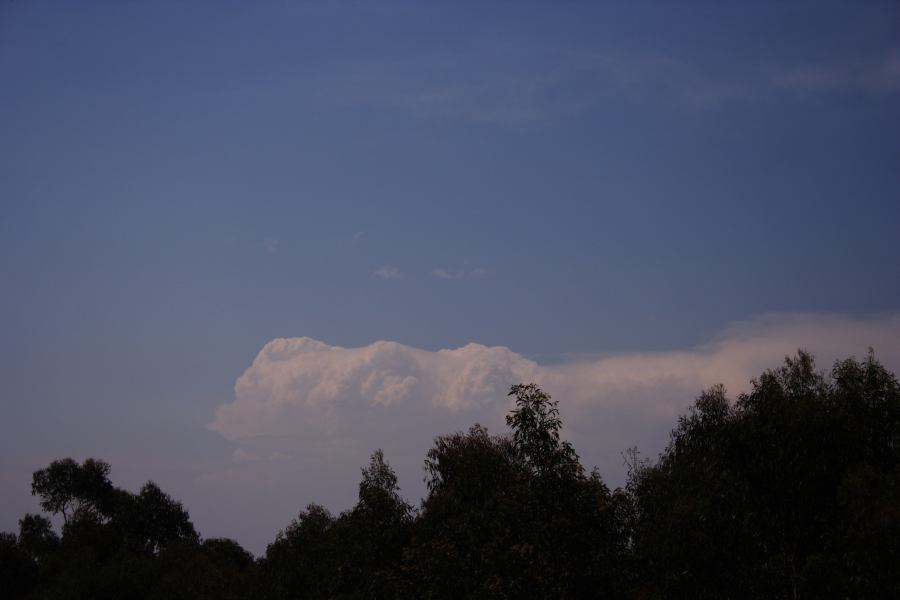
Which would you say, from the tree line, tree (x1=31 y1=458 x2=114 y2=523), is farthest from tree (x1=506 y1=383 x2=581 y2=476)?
tree (x1=31 y1=458 x2=114 y2=523)

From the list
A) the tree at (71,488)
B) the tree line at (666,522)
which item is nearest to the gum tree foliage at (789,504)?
the tree line at (666,522)

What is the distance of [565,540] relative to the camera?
28156 millimetres

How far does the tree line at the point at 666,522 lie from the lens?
94.7ft

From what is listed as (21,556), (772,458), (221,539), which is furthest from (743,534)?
(221,539)

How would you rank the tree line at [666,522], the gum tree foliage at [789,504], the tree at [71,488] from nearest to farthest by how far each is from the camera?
the tree line at [666,522]
the gum tree foliage at [789,504]
the tree at [71,488]

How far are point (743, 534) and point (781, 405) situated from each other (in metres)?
11.7

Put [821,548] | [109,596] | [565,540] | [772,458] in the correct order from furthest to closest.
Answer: [109,596] → [772,458] → [821,548] → [565,540]

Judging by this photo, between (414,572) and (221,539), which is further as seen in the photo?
(221,539)

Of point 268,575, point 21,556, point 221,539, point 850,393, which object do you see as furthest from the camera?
point 221,539

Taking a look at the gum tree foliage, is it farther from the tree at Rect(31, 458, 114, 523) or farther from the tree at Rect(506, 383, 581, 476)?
the tree at Rect(31, 458, 114, 523)

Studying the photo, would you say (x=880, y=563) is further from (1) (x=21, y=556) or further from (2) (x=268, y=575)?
(1) (x=21, y=556)

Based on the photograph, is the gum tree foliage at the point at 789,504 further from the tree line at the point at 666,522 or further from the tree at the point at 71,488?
the tree at the point at 71,488

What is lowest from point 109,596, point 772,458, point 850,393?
point 109,596

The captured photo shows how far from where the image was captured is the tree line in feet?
94.7
